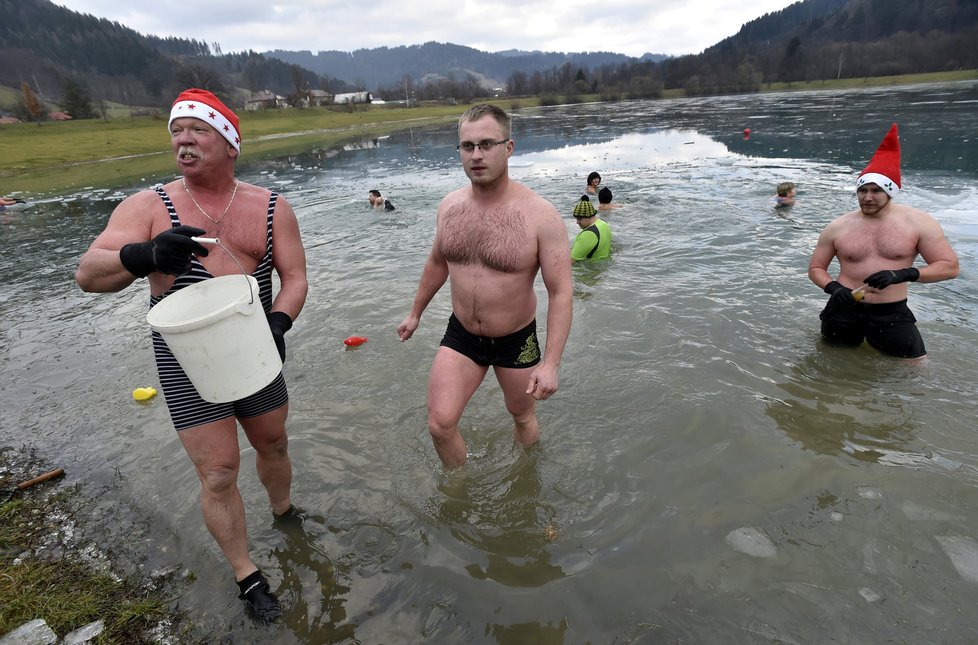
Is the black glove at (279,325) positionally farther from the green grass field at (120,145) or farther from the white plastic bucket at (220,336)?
the green grass field at (120,145)

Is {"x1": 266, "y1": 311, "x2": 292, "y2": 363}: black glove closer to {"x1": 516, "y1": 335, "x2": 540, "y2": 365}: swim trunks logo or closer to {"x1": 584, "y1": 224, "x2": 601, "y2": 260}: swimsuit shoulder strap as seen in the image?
{"x1": 516, "y1": 335, "x2": 540, "y2": 365}: swim trunks logo

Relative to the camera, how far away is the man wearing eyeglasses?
306 cm

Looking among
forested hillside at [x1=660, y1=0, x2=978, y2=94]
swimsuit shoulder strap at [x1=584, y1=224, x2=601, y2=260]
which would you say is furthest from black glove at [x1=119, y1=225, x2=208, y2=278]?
forested hillside at [x1=660, y1=0, x2=978, y2=94]

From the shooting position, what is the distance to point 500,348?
350 cm

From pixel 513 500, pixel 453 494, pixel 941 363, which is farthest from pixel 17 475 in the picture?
pixel 941 363

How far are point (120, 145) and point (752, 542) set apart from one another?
48.2m

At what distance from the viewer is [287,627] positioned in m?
2.75

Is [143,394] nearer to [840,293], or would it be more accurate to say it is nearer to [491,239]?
[491,239]

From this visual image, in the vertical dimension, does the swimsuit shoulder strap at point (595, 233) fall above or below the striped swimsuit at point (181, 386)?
below

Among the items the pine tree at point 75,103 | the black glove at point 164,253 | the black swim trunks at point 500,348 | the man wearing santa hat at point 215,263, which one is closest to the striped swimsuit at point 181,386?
the man wearing santa hat at point 215,263

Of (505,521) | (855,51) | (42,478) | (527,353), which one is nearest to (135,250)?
(527,353)

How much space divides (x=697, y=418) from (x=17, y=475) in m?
5.84

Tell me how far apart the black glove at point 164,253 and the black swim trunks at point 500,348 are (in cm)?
179

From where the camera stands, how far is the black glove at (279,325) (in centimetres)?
271
